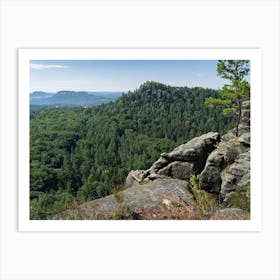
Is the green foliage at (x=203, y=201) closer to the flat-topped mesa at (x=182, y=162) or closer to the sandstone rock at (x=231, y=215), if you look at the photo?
the sandstone rock at (x=231, y=215)

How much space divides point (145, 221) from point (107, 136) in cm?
106

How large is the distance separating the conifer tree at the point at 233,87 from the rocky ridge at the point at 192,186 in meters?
0.11

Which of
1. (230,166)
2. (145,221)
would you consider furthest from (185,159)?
(145,221)

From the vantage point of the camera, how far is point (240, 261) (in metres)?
4.61

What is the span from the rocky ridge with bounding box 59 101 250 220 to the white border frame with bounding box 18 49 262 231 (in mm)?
90

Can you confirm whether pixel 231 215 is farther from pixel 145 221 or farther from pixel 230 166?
pixel 145 221

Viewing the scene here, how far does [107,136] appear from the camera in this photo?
507 centimetres

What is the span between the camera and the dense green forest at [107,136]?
191 inches

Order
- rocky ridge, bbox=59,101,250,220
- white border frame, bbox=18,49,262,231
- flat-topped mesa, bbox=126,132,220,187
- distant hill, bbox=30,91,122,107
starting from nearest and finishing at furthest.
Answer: white border frame, bbox=18,49,262,231 < rocky ridge, bbox=59,101,250,220 < distant hill, bbox=30,91,122,107 < flat-topped mesa, bbox=126,132,220,187

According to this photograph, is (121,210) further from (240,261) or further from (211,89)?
(211,89)

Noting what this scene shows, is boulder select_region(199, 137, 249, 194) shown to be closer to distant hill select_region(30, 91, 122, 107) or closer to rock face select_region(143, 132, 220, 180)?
rock face select_region(143, 132, 220, 180)

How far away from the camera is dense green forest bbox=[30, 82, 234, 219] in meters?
4.86

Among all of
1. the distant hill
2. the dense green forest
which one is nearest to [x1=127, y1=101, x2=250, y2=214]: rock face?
the dense green forest
